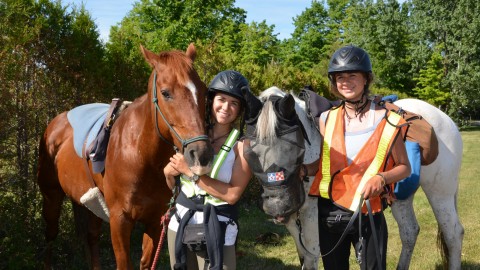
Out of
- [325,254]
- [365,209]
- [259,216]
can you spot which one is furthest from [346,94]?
[259,216]

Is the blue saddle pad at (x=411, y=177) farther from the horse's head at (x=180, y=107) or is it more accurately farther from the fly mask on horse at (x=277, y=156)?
the horse's head at (x=180, y=107)

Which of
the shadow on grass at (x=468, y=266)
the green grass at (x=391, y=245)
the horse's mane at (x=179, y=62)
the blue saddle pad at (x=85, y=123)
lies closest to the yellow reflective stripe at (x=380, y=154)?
the horse's mane at (x=179, y=62)

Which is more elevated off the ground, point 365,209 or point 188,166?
point 188,166

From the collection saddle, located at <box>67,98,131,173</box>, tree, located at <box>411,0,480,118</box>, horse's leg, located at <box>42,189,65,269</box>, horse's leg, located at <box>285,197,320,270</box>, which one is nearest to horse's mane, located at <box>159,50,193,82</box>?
saddle, located at <box>67,98,131,173</box>

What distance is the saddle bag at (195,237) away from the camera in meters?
2.13

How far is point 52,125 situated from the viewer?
425 cm

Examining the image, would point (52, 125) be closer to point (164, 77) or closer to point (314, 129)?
point (164, 77)

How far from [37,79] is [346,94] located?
3.15 metres

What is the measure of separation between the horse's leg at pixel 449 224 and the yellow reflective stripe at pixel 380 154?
1839 mm

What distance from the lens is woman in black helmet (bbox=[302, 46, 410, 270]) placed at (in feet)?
7.54

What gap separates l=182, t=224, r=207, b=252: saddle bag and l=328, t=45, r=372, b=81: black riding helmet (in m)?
1.17

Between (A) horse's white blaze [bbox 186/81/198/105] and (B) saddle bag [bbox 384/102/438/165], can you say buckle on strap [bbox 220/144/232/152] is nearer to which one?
(A) horse's white blaze [bbox 186/81/198/105]

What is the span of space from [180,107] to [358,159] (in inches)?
41.1

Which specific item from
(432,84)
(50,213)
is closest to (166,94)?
(50,213)
